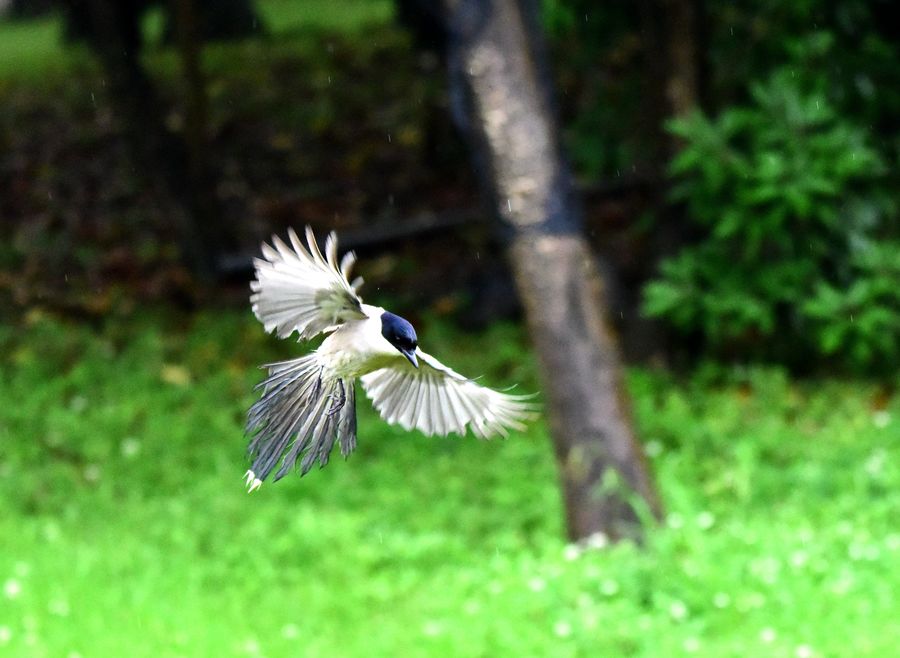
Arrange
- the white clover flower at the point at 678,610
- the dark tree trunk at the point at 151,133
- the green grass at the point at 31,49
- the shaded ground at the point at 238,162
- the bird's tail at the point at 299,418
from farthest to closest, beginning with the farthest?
the green grass at the point at 31,49 < the shaded ground at the point at 238,162 < the dark tree trunk at the point at 151,133 < the white clover flower at the point at 678,610 < the bird's tail at the point at 299,418

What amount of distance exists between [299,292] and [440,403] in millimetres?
451

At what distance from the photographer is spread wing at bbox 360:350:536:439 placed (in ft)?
5.76

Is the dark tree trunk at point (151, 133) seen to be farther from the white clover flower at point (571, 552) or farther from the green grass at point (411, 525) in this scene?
the white clover flower at point (571, 552)

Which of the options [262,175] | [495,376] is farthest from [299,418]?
[262,175]

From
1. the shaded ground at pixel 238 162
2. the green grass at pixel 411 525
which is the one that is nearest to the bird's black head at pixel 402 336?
the green grass at pixel 411 525

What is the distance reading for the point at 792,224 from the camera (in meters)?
7.45

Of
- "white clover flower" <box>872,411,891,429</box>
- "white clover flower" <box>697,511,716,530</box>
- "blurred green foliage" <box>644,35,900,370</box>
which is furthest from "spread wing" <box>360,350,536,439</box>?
"white clover flower" <box>872,411,891,429</box>

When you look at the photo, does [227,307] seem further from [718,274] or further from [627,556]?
[627,556]

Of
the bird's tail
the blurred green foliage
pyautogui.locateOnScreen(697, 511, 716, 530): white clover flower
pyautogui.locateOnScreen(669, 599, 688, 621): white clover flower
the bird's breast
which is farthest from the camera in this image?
the blurred green foliage

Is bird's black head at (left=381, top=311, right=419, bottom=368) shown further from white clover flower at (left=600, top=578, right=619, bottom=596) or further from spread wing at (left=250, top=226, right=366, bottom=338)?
white clover flower at (left=600, top=578, right=619, bottom=596)

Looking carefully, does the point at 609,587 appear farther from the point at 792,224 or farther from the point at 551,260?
the point at 792,224

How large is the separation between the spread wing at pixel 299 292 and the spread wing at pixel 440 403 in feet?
0.63

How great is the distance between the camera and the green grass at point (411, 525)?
4859 millimetres

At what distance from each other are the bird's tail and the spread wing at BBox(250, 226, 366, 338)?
0.05 meters
